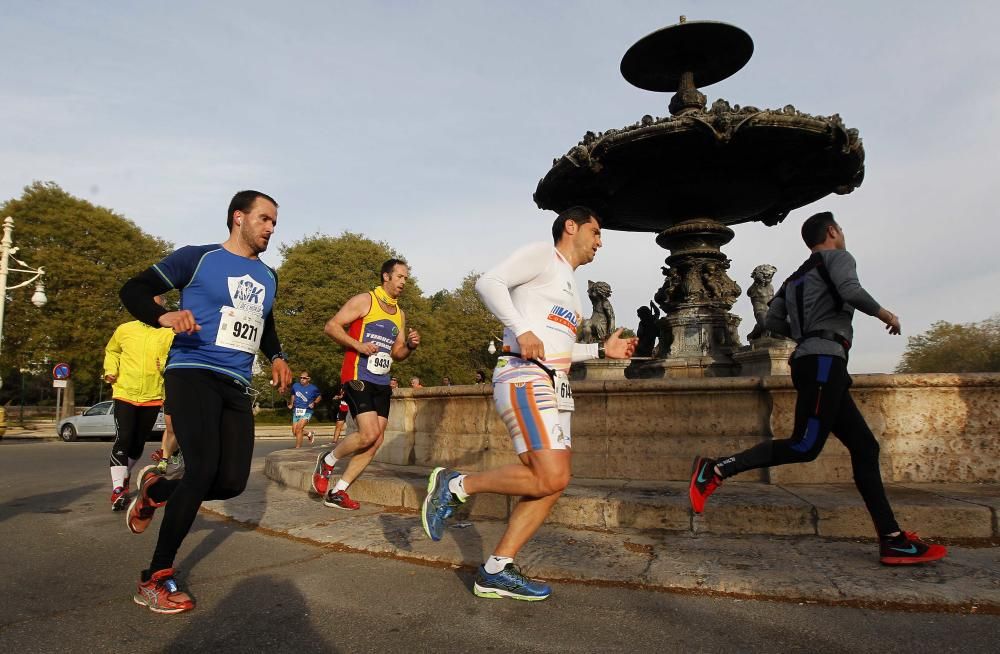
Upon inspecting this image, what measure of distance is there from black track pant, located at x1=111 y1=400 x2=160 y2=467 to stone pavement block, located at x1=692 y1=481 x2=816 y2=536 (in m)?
5.14

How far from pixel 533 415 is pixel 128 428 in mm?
4822

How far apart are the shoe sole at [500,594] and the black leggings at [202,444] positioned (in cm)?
137

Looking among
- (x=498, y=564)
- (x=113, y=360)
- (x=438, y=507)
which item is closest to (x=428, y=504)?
(x=438, y=507)

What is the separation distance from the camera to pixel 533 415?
3.09 m

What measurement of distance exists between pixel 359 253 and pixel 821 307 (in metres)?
40.9

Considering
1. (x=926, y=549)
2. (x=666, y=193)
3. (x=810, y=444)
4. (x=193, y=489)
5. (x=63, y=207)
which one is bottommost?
(x=926, y=549)

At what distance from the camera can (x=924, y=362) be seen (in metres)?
47.9

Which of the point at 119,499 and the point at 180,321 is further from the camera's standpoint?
the point at 119,499

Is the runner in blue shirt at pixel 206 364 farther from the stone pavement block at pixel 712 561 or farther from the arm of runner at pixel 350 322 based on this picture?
the arm of runner at pixel 350 322

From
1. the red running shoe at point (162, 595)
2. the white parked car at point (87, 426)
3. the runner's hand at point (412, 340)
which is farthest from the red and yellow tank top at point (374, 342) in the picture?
the white parked car at point (87, 426)

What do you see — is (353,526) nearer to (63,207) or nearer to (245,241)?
(245,241)

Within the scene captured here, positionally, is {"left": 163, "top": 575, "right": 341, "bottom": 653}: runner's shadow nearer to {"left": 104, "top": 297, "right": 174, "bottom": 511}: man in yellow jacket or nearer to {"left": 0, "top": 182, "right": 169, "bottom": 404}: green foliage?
{"left": 104, "top": 297, "right": 174, "bottom": 511}: man in yellow jacket

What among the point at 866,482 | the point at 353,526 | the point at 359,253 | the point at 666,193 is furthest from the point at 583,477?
the point at 359,253

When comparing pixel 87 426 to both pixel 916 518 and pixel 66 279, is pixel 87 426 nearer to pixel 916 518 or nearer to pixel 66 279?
pixel 66 279
